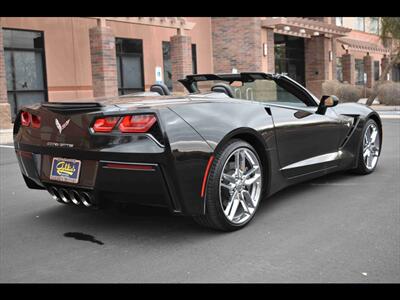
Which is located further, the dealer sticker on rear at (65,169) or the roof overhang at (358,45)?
the roof overhang at (358,45)

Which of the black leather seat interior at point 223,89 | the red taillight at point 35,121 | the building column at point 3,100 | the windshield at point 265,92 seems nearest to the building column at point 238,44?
the building column at point 3,100

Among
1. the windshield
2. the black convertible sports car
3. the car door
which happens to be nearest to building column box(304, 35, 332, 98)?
the car door

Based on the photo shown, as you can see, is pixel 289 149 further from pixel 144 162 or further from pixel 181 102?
pixel 144 162

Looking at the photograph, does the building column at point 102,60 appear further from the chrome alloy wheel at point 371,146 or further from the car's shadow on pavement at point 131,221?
the car's shadow on pavement at point 131,221

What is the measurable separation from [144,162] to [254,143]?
3.95 feet

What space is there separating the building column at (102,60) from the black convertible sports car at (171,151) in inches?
492

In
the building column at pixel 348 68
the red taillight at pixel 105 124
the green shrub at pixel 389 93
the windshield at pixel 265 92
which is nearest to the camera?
the red taillight at pixel 105 124

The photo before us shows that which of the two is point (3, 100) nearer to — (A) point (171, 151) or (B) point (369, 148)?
(B) point (369, 148)

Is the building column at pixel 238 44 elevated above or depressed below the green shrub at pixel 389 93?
above

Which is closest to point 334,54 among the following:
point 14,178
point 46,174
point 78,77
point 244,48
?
point 244,48

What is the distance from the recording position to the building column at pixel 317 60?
1141 inches

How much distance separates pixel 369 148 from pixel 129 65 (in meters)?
14.6

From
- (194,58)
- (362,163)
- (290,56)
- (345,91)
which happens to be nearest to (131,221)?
(362,163)
